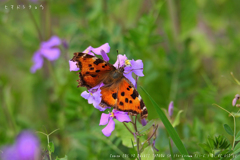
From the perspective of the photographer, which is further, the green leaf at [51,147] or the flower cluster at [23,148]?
the flower cluster at [23,148]

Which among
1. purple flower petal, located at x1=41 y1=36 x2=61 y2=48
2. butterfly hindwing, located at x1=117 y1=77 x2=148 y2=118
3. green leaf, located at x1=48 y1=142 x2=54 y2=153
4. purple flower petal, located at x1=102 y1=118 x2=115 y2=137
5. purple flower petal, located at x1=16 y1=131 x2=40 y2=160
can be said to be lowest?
purple flower petal, located at x1=16 y1=131 x2=40 y2=160

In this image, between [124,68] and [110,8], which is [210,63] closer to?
[110,8]

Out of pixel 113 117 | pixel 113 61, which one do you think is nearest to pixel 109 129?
pixel 113 117

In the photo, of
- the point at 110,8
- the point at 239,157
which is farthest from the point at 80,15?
the point at 239,157

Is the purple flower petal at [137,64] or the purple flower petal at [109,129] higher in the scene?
the purple flower petal at [137,64]

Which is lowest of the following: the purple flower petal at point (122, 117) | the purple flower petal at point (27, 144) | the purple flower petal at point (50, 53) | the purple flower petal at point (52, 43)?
the purple flower petal at point (27, 144)

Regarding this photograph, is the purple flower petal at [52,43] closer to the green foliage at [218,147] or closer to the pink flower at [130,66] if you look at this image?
the pink flower at [130,66]

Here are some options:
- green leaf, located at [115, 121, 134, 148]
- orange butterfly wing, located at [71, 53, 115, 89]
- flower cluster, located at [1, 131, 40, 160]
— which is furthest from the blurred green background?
orange butterfly wing, located at [71, 53, 115, 89]

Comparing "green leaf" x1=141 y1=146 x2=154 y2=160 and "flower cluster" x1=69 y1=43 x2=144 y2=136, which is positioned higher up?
"flower cluster" x1=69 y1=43 x2=144 y2=136

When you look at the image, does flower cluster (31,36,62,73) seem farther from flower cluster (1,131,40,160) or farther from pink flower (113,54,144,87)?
pink flower (113,54,144,87)

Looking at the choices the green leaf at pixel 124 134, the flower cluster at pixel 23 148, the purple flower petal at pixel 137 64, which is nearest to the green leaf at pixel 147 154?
the green leaf at pixel 124 134
